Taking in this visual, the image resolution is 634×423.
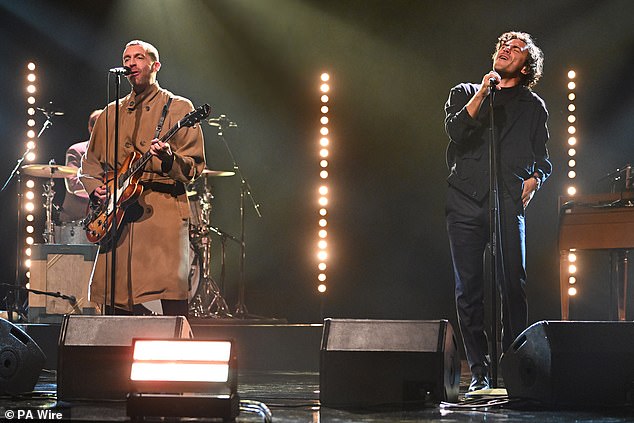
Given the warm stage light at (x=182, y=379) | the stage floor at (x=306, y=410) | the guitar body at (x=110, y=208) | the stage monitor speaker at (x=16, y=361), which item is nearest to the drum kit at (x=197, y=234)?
the stage floor at (x=306, y=410)

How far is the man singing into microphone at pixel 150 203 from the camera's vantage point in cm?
457

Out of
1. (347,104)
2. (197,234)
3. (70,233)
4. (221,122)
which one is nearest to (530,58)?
(347,104)

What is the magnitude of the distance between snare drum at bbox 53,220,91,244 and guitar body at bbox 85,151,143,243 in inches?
139

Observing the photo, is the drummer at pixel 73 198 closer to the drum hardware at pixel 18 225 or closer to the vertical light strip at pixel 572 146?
the drum hardware at pixel 18 225

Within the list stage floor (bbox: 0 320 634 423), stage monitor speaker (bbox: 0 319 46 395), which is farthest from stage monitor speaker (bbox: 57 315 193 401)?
stage monitor speaker (bbox: 0 319 46 395)

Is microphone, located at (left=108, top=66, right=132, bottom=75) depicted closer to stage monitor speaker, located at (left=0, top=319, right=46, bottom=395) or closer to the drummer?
stage monitor speaker, located at (left=0, top=319, right=46, bottom=395)

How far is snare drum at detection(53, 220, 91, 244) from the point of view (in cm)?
819

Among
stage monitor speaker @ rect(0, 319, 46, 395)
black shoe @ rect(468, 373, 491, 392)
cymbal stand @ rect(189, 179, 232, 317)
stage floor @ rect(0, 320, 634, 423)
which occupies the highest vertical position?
cymbal stand @ rect(189, 179, 232, 317)

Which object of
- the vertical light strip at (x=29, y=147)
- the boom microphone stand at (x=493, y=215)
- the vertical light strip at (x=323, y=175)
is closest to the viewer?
the boom microphone stand at (x=493, y=215)

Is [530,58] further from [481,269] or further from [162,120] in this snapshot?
[162,120]

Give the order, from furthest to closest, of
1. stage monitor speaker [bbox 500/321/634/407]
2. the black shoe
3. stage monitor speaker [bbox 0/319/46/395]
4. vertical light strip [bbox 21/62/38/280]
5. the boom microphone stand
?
vertical light strip [bbox 21/62/38/280] < the black shoe < the boom microphone stand < stage monitor speaker [bbox 0/319/46/395] < stage monitor speaker [bbox 500/321/634/407]

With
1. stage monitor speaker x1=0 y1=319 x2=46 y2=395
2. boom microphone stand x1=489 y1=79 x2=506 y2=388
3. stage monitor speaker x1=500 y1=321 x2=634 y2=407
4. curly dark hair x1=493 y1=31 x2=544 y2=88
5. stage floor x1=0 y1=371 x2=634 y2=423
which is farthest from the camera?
curly dark hair x1=493 y1=31 x2=544 y2=88

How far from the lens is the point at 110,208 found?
464cm

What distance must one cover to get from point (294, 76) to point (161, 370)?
554 centimetres
